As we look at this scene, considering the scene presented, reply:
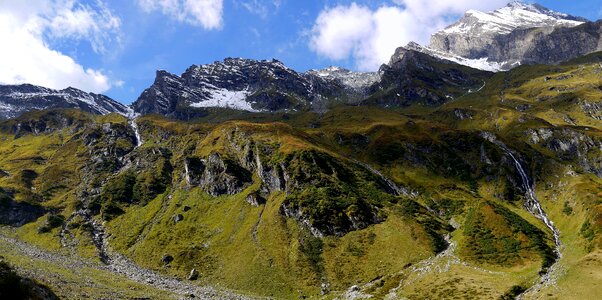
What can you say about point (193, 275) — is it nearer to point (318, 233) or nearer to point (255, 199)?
point (318, 233)

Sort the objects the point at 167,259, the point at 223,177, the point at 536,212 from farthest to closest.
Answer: the point at 223,177
the point at 536,212
the point at 167,259

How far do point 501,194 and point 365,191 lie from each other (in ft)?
182

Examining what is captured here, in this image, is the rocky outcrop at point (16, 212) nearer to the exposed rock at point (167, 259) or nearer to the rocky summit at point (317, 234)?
the rocky summit at point (317, 234)

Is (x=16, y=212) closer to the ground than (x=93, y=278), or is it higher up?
higher up

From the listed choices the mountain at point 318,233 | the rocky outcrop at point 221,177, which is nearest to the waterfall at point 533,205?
the mountain at point 318,233

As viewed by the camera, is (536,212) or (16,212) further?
(16,212)

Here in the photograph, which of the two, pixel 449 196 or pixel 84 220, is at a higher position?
pixel 449 196

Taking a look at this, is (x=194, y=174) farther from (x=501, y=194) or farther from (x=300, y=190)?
(x=501, y=194)

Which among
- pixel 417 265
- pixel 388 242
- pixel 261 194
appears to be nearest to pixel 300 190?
pixel 261 194

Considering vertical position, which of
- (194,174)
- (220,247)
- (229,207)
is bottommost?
(220,247)

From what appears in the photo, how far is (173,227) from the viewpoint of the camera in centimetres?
16175

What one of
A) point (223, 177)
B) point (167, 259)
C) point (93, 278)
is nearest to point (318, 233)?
point (167, 259)

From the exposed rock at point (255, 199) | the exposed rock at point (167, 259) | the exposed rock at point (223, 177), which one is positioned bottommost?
the exposed rock at point (167, 259)

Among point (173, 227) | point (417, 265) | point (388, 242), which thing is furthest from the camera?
point (173, 227)
